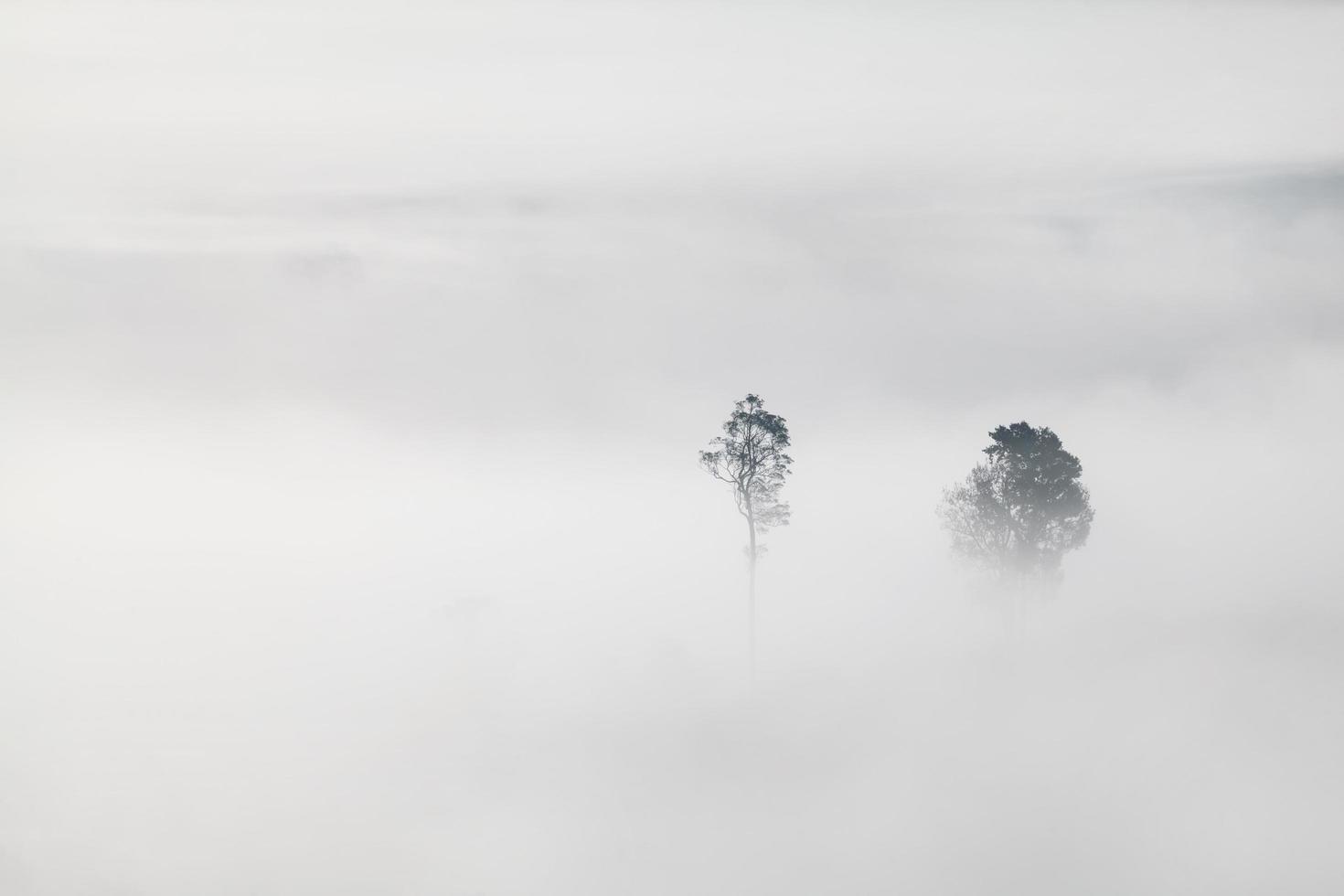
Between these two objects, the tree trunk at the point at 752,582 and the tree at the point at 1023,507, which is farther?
the tree at the point at 1023,507

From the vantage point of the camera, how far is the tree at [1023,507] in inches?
2186

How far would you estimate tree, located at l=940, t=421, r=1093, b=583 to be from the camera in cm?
5553

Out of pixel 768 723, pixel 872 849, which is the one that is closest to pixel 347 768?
pixel 768 723

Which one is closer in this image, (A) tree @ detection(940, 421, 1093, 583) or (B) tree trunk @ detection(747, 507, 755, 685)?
(B) tree trunk @ detection(747, 507, 755, 685)

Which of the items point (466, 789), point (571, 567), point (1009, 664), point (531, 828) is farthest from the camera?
point (571, 567)

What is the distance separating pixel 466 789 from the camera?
4259 cm

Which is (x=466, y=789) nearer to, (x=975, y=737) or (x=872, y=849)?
(x=872, y=849)

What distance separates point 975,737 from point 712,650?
627 inches

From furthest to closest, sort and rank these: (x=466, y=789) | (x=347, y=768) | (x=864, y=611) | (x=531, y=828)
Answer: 1. (x=864, y=611)
2. (x=347, y=768)
3. (x=466, y=789)
4. (x=531, y=828)

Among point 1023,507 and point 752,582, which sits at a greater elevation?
point 1023,507

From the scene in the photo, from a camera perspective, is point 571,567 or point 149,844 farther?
point 571,567

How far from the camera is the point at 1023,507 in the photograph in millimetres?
56406

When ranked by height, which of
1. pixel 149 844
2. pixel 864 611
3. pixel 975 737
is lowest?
pixel 149 844

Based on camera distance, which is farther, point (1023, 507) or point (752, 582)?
point (1023, 507)
